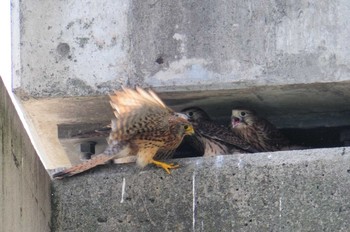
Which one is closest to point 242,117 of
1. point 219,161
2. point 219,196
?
point 219,161

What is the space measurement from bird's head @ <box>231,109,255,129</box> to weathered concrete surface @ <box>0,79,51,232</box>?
143 centimetres

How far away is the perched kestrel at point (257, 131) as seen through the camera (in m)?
7.96

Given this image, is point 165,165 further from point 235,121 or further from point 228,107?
point 235,121

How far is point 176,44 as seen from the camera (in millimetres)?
7164

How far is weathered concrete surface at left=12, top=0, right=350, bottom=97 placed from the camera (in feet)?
23.2

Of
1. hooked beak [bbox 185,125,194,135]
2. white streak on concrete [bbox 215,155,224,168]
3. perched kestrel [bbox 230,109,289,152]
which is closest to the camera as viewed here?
white streak on concrete [bbox 215,155,224,168]

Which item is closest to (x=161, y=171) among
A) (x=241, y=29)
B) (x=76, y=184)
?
(x=76, y=184)

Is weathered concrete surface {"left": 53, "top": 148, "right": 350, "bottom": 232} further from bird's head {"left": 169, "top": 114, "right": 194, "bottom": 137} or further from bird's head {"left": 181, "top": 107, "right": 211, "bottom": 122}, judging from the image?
bird's head {"left": 181, "top": 107, "right": 211, "bottom": 122}

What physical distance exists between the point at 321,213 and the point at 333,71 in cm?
82

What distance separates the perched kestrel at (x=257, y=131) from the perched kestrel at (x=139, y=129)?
0.71 metres

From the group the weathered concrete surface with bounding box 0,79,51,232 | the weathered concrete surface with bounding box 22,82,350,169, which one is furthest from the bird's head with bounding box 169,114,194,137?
the weathered concrete surface with bounding box 0,79,51,232

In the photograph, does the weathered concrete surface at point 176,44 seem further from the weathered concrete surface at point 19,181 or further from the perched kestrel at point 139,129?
the weathered concrete surface at point 19,181

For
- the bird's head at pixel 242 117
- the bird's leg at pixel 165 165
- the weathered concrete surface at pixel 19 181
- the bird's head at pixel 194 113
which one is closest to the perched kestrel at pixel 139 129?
the bird's leg at pixel 165 165

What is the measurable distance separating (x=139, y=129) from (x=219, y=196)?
64 cm
